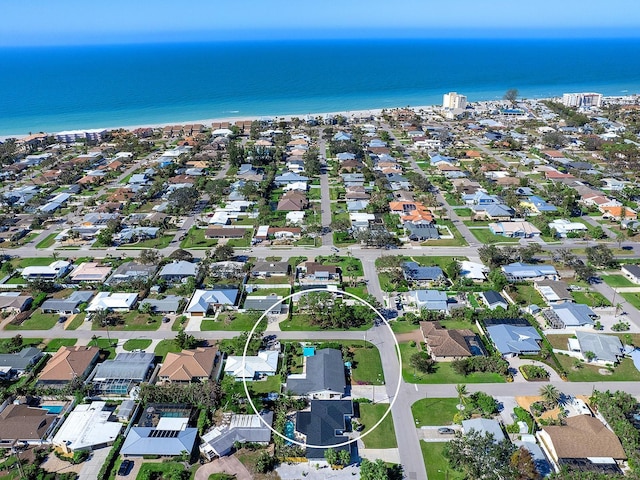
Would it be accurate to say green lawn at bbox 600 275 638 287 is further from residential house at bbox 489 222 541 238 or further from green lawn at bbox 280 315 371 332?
green lawn at bbox 280 315 371 332

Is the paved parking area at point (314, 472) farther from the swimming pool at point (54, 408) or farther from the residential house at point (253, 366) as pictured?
the swimming pool at point (54, 408)

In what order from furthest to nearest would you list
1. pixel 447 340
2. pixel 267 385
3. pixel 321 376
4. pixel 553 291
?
1. pixel 553 291
2. pixel 447 340
3. pixel 267 385
4. pixel 321 376

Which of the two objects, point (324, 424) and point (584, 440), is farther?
point (324, 424)

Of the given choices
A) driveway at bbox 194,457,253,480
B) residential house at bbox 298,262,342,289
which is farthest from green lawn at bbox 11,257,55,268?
driveway at bbox 194,457,253,480

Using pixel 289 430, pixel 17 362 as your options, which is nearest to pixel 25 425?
pixel 17 362

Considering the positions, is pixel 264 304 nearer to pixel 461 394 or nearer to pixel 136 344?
pixel 136 344

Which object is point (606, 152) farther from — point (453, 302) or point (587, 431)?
point (587, 431)
